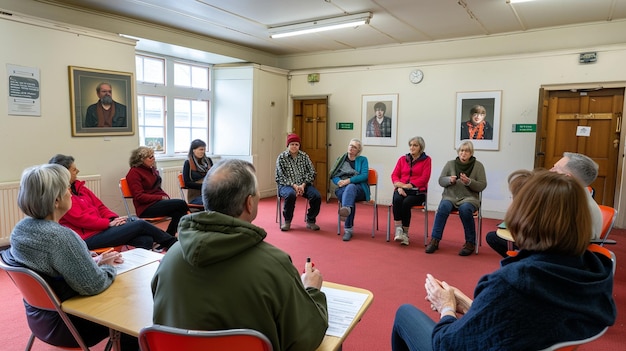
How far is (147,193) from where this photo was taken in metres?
4.24

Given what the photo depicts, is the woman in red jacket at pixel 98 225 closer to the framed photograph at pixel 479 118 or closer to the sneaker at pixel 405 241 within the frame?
the sneaker at pixel 405 241

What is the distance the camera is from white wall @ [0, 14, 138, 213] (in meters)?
4.31

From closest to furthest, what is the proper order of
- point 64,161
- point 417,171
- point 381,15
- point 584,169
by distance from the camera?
1. point 584,169
2. point 64,161
3. point 417,171
4. point 381,15

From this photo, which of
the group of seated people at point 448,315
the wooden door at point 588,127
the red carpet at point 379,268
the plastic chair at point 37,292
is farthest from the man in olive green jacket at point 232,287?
the wooden door at point 588,127

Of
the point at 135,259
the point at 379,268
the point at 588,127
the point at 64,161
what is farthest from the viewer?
the point at 588,127

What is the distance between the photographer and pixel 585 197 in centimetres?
123

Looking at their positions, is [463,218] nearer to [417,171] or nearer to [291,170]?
[417,171]

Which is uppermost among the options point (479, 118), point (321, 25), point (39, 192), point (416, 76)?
point (321, 25)

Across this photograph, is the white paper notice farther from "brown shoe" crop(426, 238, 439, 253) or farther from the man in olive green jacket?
"brown shoe" crop(426, 238, 439, 253)

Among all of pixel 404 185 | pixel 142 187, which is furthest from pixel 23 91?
pixel 404 185

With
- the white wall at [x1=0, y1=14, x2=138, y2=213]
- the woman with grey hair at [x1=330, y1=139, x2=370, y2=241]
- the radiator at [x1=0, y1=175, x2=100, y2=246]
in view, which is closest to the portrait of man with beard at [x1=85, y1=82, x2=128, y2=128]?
the white wall at [x1=0, y1=14, x2=138, y2=213]

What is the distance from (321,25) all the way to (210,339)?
5.21 meters

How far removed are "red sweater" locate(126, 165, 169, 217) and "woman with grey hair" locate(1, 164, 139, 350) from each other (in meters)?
2.30

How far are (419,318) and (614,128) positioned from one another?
5391mm
